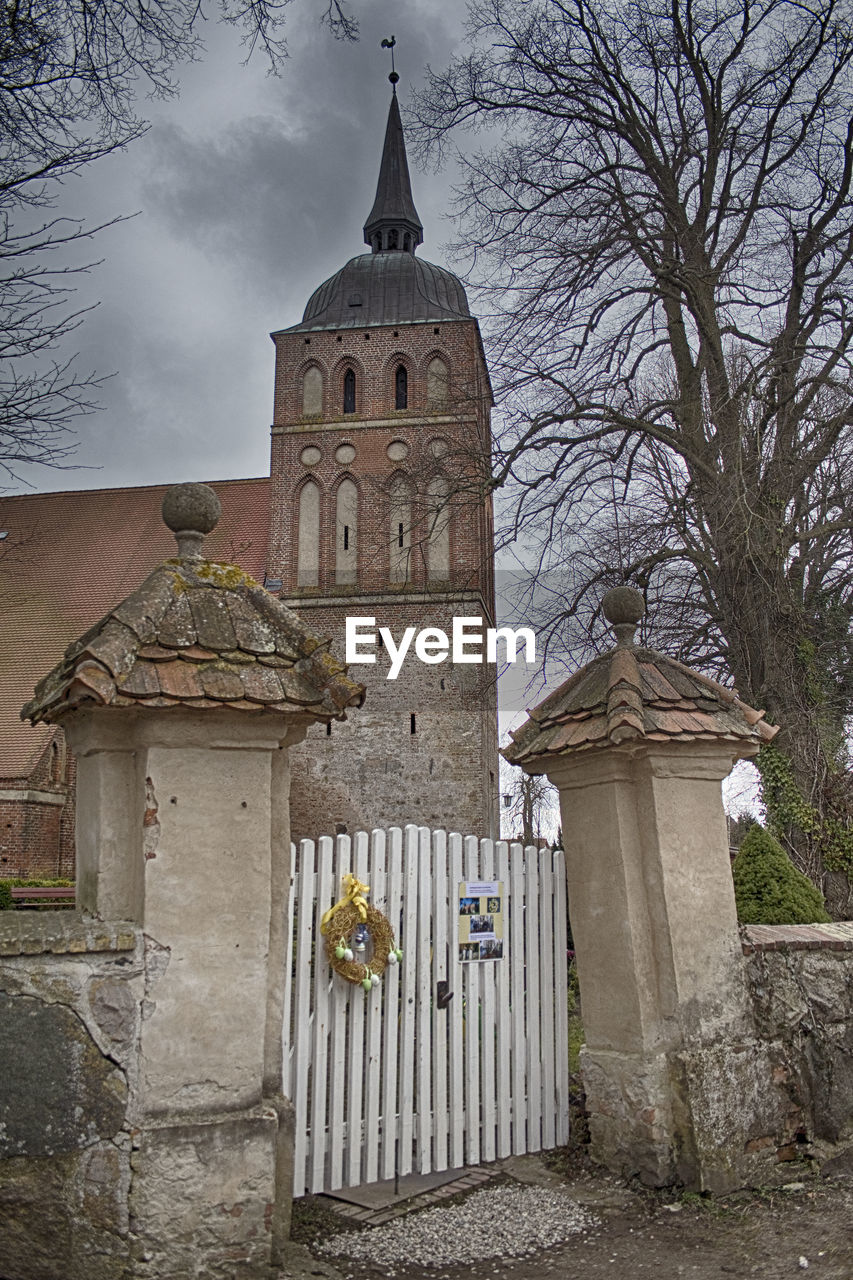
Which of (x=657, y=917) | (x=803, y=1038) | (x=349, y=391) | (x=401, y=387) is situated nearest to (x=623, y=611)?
(x=657, y=917)

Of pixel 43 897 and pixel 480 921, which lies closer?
pixel 480 921

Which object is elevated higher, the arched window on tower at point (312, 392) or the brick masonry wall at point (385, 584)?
the arched window on tower at point (312, 392)

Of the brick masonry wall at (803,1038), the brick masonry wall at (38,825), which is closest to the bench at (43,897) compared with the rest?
the brick masonry wall at (38,825)

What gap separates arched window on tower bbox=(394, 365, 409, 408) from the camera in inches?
1000

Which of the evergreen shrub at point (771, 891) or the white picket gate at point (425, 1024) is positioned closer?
the white picket gate at point (425, 1024)

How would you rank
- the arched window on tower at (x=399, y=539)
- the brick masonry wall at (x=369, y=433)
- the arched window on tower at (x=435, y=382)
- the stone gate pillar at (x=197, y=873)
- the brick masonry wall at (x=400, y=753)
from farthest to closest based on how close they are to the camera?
the arched window on tower at (x=435, y=382) < the brick masonry wall at (x=369, y=433) < the arched window on tower at (x=399, y=539) < the brick masonry wall at (x=400, y=753) < the stone gate pillar at (x=197, y=873)

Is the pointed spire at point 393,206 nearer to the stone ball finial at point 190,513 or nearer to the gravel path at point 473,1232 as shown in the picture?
the stone ball finial at point 190,513

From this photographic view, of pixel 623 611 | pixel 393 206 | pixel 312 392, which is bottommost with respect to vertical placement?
pixel 623 611

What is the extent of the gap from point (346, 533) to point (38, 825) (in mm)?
9428

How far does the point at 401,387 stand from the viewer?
2561 centimetres

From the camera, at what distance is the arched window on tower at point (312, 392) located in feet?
83.3

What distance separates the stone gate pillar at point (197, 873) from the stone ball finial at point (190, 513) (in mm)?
266

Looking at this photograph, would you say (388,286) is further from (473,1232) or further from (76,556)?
(473,1232)

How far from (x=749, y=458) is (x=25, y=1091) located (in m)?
9.33
